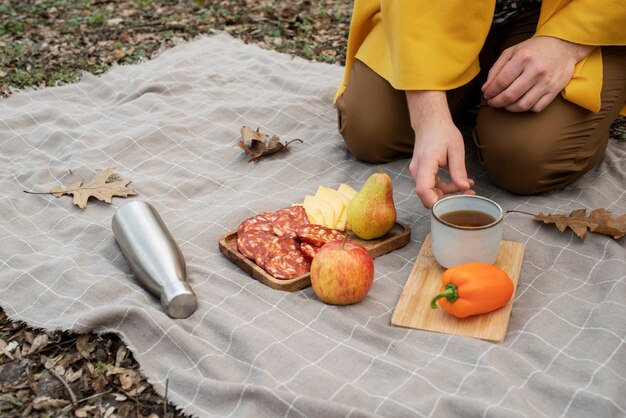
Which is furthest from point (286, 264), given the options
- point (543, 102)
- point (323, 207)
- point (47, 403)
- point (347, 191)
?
point (543, 102)

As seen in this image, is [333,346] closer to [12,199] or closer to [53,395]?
[53,395]

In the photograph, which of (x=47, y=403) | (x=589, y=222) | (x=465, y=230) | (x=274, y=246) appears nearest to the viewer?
(x=47, y=403)

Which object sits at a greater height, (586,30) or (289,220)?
(586,30)

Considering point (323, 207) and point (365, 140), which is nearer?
point (323, 207)

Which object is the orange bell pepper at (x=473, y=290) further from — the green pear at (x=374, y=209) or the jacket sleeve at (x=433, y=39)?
the jacket sleeve at (x=433, y=39)

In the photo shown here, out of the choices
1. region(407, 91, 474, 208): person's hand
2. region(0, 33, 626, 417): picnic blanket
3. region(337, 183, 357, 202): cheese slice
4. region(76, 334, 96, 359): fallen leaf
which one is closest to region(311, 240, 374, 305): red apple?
region(0, 33, 626, 417): picnic blanket

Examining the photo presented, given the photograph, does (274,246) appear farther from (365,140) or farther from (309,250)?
(365,140)

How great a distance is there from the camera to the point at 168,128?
3080mm

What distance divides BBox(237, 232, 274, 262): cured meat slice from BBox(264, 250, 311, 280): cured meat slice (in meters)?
0.04

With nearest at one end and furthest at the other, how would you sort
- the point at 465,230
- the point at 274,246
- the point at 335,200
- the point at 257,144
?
the point at 465,230 < the point at 274,246 < the point at 335,200 < the point at 257,144

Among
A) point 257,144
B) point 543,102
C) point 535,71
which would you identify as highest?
point 535,71

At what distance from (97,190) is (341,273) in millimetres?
1117

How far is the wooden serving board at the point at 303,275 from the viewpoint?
80.2 inches

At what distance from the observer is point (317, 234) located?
214 cm
